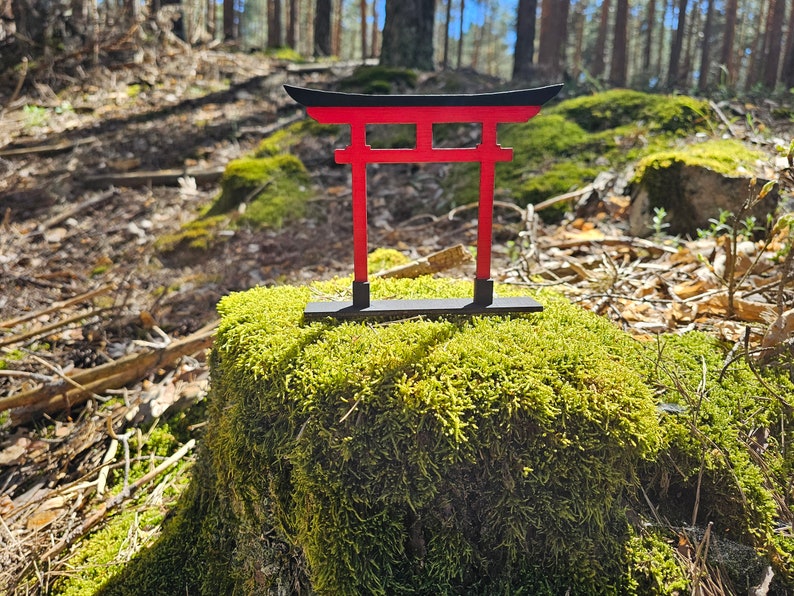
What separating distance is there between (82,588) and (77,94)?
8.68 m

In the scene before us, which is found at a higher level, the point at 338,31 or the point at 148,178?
the point at 338,31

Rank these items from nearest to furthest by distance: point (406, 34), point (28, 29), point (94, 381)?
1. point (94, 381)
2. point (28, 29)
3. point (406, 34)

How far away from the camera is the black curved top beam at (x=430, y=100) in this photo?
2.25 meters

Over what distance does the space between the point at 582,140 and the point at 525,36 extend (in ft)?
19.5

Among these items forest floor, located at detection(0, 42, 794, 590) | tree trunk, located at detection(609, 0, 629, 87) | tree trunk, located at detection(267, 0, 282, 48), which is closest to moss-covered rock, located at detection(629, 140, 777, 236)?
forest floor, located at detection(0, 42, 794, 590)

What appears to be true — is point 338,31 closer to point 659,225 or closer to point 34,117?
point 34,117

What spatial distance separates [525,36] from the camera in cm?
1052

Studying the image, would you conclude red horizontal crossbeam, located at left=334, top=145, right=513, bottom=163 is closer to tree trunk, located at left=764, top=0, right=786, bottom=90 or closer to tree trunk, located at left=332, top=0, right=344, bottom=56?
tree trunk, located at left=764, top=0, right=786, bottom=90

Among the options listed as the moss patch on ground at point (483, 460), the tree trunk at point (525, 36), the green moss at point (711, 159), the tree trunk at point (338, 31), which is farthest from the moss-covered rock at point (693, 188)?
the tree trunk at point (338, 31)

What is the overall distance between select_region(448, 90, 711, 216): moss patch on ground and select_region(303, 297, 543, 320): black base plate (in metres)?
2.94

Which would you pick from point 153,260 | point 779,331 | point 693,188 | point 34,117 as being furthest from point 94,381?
point 34,117

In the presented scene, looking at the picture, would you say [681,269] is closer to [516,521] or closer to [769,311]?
[769,311]

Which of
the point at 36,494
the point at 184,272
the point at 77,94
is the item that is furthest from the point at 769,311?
the point at 77,94

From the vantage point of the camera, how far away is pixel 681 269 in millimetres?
3426
